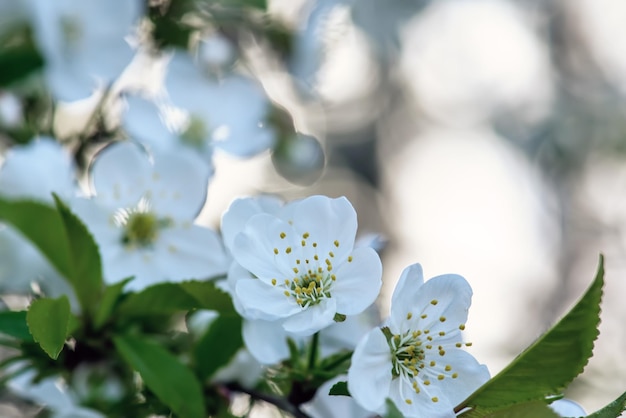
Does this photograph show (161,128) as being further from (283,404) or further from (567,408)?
(567,408)

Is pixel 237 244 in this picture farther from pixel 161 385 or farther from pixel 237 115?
pixel 237 115

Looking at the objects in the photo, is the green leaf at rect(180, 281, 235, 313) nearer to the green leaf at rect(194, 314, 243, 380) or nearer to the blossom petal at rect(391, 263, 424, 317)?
the green leaf at rect(194, 314, 243, 380)

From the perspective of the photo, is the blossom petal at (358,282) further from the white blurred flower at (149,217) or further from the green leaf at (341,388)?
the white blurred flower at (149,217)

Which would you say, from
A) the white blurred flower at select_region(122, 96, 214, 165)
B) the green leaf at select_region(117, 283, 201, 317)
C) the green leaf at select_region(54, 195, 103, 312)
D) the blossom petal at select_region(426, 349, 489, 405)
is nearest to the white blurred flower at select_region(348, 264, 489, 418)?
the blossom petal at select_region(426, 349, 489, 405)

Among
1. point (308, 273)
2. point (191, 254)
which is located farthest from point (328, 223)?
point (191, 254)

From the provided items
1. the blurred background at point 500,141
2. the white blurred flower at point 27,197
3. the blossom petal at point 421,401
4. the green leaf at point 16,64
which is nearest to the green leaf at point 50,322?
the white blurred flower at point 27,197
